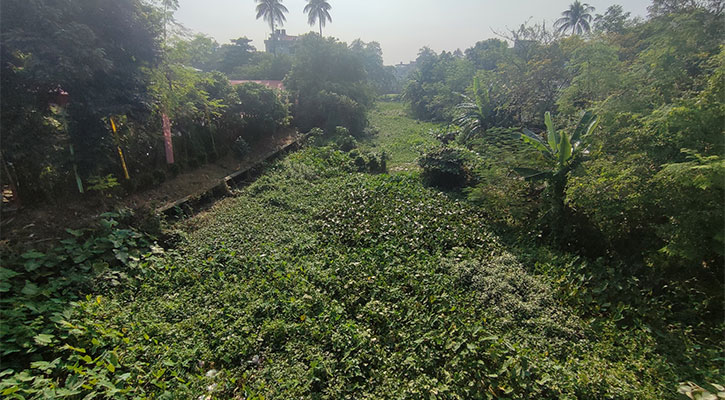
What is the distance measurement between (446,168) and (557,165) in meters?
2.70

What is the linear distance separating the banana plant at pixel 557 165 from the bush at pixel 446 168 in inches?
79.4

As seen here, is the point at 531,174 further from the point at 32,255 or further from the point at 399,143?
the point at 399,143

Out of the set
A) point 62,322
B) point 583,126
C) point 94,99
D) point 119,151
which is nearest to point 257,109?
point 119,151

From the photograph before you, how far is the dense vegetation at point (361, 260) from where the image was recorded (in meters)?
2.59

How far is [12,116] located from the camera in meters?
3.69

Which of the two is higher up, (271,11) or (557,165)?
(271,11)

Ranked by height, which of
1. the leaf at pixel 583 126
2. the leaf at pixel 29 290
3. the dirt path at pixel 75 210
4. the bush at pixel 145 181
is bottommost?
the leaf at pixel 29 290

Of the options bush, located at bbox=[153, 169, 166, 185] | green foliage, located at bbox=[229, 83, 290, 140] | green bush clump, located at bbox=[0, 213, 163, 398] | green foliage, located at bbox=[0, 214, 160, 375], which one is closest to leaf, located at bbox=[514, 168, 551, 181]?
green bush clump, located at bbox=[0, 213, 163, 398]

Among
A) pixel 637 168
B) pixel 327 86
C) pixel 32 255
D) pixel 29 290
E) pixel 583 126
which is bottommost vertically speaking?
pixel 29 290

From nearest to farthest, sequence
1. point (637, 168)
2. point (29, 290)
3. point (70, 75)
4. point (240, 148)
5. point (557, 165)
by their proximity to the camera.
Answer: point (29, 290) < point (637, 168) < point (70, 75) < point (557, 165) < point (240, 148)

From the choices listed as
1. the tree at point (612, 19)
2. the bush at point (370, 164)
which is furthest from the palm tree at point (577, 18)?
the bush at point (370, 164)

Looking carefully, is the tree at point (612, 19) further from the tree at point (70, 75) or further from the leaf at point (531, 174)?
the tree at point (70, 75)

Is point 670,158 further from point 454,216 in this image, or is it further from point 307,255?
point 307,255

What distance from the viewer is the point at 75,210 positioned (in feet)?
15.4
